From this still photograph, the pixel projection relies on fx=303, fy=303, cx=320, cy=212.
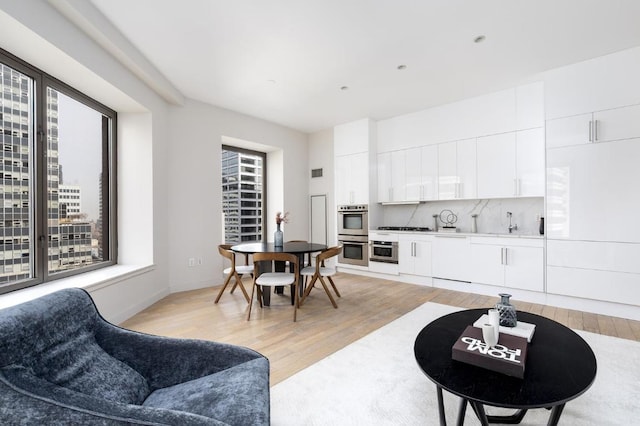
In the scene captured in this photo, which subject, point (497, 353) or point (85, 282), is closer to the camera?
point (497, 353)

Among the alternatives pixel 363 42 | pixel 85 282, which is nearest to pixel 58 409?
pixel 85 282

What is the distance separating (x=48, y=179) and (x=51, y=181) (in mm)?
51

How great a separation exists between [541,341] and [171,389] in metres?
1.99

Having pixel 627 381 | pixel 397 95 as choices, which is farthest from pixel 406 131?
pixel 627 381

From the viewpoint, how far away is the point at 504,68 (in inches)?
149

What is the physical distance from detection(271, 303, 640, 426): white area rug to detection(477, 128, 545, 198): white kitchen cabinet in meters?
2.26

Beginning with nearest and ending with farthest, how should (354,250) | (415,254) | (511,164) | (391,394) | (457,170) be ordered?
(391,394)
(511,164)
(457,170)
(415,254)
(354,250)

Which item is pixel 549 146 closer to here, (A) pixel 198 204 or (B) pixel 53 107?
(A) pixel 198 204

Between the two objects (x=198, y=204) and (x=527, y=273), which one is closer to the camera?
(x=527, y=273)

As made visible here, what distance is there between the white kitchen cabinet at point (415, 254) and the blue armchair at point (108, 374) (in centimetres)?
407

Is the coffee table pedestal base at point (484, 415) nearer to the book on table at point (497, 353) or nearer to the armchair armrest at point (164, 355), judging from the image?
the book on table at point (497, 353)

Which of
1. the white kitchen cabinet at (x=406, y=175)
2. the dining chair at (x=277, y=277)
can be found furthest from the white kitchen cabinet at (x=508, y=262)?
the dining chair at (x=277, y=277)

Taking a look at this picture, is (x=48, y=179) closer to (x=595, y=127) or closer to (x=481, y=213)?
(x=481, y=213)

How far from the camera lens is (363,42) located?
3.20m
